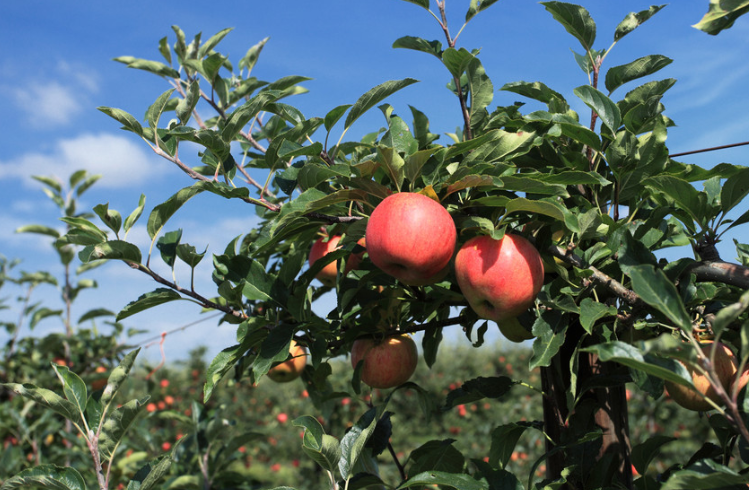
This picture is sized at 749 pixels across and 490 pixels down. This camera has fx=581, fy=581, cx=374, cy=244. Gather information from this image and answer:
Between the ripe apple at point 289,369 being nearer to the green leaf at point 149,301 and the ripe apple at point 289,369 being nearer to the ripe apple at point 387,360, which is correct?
the ripe apple at point 387,360

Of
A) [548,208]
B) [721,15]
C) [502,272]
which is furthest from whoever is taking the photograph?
[502,272]

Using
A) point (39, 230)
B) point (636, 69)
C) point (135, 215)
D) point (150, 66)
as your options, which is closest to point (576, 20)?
point (636, 69)

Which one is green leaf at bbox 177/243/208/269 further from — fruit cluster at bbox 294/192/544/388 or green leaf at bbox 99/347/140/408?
fruit cluster at bbox 294/192/544/388

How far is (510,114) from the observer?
5.28 ft

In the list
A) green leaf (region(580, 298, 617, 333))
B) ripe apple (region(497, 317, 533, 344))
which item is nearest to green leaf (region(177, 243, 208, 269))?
ripe apple (region(497, 317, 533, 344))

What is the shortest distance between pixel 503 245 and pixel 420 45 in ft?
1.87

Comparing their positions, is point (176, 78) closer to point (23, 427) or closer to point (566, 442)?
point (566, 442)

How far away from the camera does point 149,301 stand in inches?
58.9

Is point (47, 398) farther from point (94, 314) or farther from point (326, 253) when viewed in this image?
point (94, 314)

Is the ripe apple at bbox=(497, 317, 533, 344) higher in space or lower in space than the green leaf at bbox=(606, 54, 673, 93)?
lower

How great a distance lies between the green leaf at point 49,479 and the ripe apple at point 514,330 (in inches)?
43.6

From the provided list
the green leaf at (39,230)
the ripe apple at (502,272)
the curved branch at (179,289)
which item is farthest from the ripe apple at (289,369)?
the green leaf at (39,230)

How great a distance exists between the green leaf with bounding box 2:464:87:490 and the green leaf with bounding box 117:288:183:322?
372mm

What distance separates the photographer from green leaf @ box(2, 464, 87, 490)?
133 centimetres
